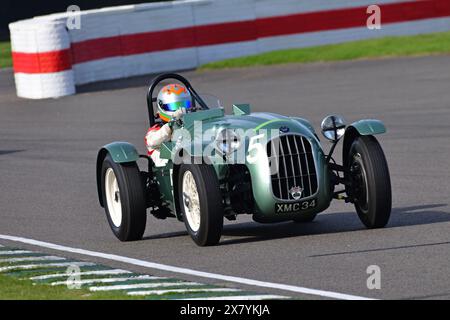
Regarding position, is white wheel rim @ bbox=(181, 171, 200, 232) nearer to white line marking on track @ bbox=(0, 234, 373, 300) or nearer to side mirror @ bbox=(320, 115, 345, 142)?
white line marking on track @ bbox=(0, 234, 373, 300)

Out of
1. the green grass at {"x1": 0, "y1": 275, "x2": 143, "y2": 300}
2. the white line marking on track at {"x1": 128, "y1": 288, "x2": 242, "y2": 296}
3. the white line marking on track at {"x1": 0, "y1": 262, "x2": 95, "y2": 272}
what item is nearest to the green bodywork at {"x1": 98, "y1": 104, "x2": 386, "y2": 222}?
the white line marking on track at {"x1": 0, "y1": 262, "x2": 95, "y2": 272}

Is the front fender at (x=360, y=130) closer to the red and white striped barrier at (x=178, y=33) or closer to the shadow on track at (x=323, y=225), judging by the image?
the shadow on track at (x=323, y=225)

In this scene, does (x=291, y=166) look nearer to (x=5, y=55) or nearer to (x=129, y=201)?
(x=129, y=201)

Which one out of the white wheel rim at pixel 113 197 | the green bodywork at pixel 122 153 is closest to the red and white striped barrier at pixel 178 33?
the white wheel rim at pixel 113 197

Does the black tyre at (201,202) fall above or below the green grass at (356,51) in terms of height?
below

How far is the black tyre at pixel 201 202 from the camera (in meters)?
10.0

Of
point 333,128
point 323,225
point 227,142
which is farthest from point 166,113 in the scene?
point 323,225

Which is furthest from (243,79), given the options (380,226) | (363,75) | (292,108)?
(380,226)

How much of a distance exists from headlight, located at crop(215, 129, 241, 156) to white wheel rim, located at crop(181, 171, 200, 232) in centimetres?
33

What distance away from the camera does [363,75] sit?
24.8 meters

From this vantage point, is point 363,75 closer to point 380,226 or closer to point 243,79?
point 243,79

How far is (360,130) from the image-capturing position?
1063 cm

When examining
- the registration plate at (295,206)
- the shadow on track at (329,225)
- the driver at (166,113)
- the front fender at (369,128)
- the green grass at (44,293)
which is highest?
the driver at (166,113)

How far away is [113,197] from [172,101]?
1044 mm
